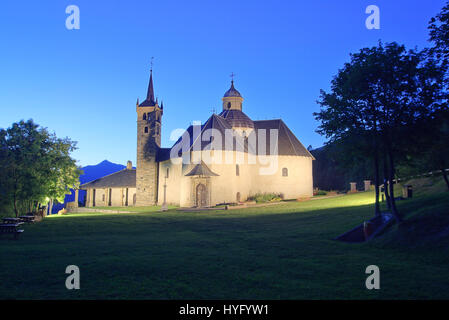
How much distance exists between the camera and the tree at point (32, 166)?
2466 cm

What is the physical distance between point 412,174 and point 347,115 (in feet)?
40.9

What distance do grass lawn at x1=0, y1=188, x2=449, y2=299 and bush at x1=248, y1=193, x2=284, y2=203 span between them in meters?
24.8

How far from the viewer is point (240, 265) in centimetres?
1016

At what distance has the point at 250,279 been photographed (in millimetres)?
8453

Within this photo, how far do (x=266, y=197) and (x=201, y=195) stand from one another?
29.9 feet

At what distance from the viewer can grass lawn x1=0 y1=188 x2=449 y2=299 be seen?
24.2 ft

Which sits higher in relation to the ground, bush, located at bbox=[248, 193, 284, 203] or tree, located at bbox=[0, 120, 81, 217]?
tree, located at bbox=[0, 120, 81, 217]

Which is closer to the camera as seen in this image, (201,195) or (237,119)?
(201,195)

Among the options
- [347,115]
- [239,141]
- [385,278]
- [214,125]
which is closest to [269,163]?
[239,141]
